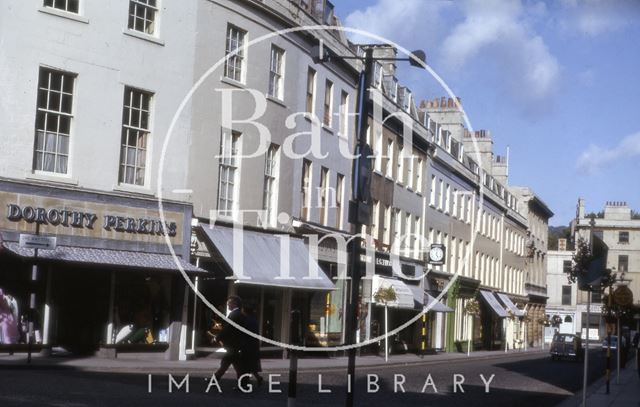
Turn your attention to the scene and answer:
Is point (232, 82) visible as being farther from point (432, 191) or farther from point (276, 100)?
point (432, 191)

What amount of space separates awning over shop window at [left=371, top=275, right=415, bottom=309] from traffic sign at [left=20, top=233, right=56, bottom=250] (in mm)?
20888

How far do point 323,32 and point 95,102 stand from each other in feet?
41.3

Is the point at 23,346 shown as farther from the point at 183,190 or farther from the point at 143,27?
the point at 143,27

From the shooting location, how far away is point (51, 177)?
80.3ft

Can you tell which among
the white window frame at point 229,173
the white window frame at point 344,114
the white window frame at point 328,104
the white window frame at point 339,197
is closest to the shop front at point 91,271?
the white window frame at point 229,173

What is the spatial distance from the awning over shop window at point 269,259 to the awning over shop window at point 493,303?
32.6 meters

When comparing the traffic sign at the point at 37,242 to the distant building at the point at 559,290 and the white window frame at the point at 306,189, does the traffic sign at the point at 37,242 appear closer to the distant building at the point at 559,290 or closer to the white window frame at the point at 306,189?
the white window frame at the point at 306,189

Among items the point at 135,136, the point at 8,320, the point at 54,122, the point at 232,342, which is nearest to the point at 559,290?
the point at 135,136

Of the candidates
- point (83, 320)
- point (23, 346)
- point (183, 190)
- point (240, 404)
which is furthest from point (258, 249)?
point (240, 404)

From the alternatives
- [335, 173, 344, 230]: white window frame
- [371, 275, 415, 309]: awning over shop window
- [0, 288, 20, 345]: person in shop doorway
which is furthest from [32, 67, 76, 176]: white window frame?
[371, 275, 415, 309]: awning over shop window

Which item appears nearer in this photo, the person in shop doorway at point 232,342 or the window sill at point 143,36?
the person in shop doorway at point 232,342

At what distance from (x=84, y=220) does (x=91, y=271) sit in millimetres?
1624

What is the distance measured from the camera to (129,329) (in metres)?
26.7

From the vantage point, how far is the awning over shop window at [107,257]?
2334 centimetres
